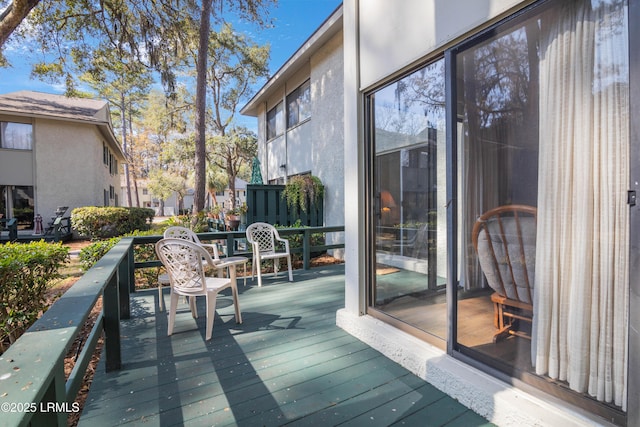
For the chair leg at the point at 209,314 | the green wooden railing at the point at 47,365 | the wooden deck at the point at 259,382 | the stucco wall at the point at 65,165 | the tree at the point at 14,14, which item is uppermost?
the tree at the point at 14,14

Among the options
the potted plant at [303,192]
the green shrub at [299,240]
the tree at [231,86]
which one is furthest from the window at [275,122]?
the tree at [231,86]

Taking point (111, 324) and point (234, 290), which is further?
point (234, 290)

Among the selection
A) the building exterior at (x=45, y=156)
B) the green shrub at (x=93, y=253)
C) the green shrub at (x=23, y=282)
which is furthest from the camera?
the building exterior at (x=45, y=156)

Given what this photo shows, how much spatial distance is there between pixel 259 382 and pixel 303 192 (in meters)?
5.24

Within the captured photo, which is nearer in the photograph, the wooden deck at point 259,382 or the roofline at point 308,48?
the wooden deck at point 259,382

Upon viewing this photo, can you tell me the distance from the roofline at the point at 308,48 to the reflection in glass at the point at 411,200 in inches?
181

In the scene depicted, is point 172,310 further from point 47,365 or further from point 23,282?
point 47,365

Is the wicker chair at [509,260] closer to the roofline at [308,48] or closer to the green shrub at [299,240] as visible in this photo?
the green shrub at [299,240]

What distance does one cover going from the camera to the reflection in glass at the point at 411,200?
87.1 inches

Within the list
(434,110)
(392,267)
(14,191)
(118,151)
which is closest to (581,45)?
(434,110)

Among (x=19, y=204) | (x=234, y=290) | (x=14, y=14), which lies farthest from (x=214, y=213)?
(x=19, y=204)

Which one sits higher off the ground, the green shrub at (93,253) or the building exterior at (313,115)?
the building exterior at (313,115)

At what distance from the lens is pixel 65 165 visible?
39.4 feet

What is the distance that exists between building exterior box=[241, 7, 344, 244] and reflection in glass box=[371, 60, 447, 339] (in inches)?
161
